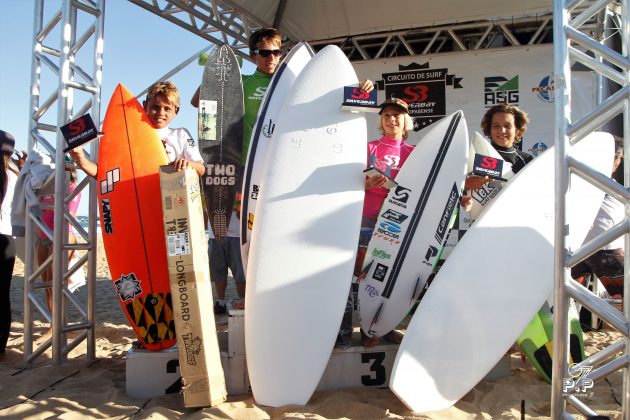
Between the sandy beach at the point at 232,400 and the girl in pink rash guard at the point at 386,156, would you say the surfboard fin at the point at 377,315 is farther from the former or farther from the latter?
the sandy beach at the point at 232,400

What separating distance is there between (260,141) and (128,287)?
3.19 ft

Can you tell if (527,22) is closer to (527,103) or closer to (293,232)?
(527,103)

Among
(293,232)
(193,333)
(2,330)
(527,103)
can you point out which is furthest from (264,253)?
(527,103)

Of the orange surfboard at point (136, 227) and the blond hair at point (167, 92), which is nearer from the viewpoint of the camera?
the orange surfboard at point (136, 227)

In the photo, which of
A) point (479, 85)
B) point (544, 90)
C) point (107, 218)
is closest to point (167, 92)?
point (107, 218)

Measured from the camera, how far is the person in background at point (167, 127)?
231 centimetres

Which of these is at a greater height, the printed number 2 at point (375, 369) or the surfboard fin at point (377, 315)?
the surfboard fin at point (377, 315)

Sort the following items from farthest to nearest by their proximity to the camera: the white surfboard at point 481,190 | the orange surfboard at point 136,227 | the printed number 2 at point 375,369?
the white surfboard at point 481,190
the orange surfboard at point 136,227
the printed number 2 at point 375,369

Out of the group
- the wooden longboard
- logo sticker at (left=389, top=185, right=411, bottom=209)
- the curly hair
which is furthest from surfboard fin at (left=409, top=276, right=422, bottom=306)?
the wooden longboard

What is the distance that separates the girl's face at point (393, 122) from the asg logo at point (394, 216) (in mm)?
389

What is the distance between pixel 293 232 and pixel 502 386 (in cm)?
114

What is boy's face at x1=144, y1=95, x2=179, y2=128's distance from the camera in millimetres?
2338

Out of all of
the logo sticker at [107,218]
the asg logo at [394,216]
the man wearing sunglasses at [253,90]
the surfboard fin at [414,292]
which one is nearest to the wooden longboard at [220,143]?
the man wearing sunglasses at [253,90]

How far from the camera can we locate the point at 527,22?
5086 millimetres
